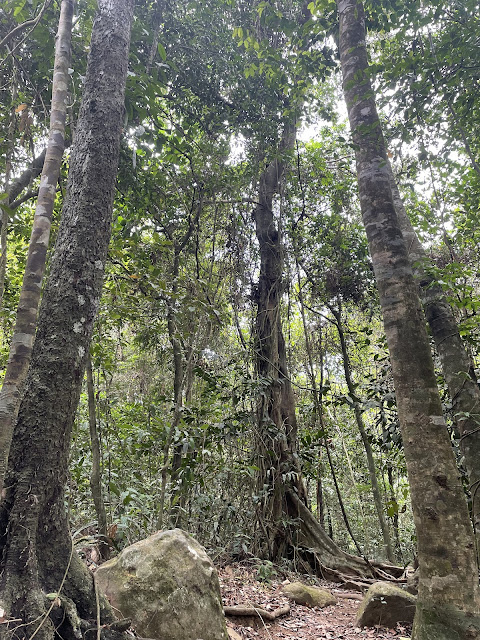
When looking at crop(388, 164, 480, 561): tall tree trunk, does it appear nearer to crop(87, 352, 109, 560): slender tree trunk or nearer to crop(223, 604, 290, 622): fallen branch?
crop(223, 604, 290, 622): fallen branch

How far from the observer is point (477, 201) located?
545 cm

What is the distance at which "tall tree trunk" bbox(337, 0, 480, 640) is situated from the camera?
93.8 inches

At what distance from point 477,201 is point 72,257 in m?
5.22

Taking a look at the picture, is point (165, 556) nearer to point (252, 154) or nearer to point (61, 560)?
point (61, 560)

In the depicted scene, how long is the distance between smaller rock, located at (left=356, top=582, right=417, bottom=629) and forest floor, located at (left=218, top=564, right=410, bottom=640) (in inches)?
2.2

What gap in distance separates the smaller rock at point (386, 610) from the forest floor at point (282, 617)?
0.19 feet

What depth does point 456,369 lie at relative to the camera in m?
4.51

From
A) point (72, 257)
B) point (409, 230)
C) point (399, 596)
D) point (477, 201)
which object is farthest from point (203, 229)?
point (399, 596)

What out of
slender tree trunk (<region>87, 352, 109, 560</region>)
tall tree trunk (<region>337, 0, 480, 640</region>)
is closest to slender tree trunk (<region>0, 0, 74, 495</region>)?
slender tree trunk (<region>87, 352, 109, 560</region>)

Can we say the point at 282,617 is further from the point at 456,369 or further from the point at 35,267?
the point at 35,267

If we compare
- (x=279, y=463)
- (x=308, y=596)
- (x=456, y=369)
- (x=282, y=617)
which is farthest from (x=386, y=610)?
(x=456, y=369)

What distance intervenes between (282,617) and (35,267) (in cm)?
386

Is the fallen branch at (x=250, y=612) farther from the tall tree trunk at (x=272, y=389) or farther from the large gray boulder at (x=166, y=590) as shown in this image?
the tall tree trunk at (x=272, y=389)

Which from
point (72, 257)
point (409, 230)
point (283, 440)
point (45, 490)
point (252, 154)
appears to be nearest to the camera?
point (45, 490)
